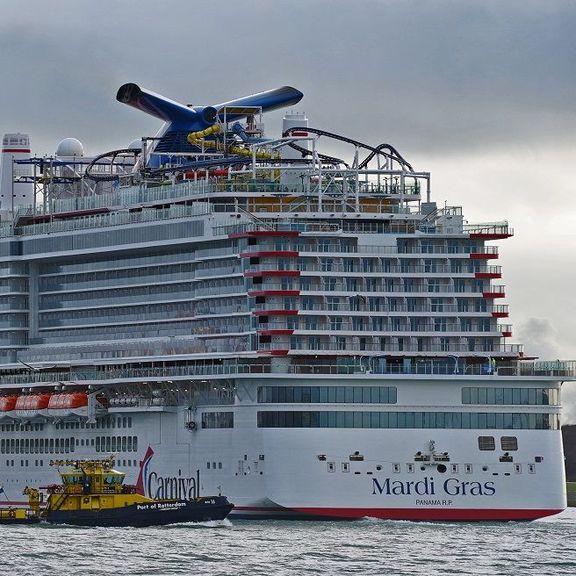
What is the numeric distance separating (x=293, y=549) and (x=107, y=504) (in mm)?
18008

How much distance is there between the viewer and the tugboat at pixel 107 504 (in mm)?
130250

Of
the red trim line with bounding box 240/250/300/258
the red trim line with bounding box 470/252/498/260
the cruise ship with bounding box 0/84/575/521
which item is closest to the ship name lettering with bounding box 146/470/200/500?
the cruise ship with bounding box 0/84/575/521

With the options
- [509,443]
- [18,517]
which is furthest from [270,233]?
[18,517]

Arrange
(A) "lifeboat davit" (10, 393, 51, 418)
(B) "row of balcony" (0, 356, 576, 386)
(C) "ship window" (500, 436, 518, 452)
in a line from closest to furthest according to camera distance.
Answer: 1. (C) "ship window" (500, 436, 518, 452)
2. (B) "row of balcony" (0, 356, 576, 386)
3. (A) "lifeboat davit" (10, 393, 51, 418)

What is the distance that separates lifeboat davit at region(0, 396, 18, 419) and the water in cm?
1603

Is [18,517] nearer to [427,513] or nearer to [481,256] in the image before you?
[427,513]

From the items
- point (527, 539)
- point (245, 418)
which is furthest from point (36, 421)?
point (527, 539)

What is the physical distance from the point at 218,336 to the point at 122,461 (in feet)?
29.2

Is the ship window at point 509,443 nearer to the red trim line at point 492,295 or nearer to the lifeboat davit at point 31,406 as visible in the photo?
the red trim line at point 492,295

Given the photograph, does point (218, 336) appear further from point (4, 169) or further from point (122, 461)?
point (4, 169)

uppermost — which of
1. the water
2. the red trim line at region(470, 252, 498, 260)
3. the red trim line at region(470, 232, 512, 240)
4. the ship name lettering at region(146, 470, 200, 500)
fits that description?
the red trim line at region(470, 232, 512, 240)

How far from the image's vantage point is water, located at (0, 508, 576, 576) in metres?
110

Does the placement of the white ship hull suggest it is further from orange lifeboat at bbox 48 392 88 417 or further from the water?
orange lifeboat at bbox 48 392 88 417

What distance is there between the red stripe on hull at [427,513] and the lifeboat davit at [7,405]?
2417cm
